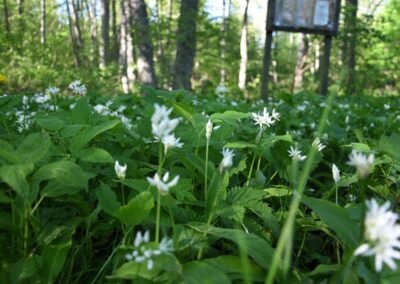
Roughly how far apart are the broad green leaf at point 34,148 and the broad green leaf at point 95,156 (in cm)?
11

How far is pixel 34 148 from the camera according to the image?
43.5 inches

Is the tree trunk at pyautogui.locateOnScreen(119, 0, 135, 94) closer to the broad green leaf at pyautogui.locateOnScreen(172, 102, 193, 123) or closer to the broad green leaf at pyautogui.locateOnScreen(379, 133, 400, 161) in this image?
the broad green leaf at pyautogui.locateOnScreen(172, 102, 193, 123)

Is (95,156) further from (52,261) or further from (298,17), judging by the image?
(298,17)

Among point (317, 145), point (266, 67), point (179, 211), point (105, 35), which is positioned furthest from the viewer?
point (105, 35)

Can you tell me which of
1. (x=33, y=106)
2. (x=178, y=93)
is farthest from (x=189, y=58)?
(x=178, y=93)

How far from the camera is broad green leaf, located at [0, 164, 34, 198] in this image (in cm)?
92

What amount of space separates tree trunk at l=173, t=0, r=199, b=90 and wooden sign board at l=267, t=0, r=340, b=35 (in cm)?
228

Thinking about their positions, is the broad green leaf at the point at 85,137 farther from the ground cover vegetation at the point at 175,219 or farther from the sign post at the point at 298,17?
the sign post at the point at 298,17

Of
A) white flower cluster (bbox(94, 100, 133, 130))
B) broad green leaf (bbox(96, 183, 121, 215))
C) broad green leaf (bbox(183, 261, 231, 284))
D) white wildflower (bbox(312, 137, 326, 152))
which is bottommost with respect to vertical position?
white flower cluster (bbox(94, 100, 133, 130))

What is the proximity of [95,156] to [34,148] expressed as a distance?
15cm

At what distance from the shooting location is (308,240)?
1345 mm

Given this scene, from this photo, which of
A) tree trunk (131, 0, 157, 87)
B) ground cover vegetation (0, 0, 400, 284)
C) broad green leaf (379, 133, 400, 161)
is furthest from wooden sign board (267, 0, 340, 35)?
broad green leaf (379, 133, 400, 161)

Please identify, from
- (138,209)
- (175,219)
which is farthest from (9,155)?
(175,219)

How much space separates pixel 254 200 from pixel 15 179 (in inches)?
23.1
